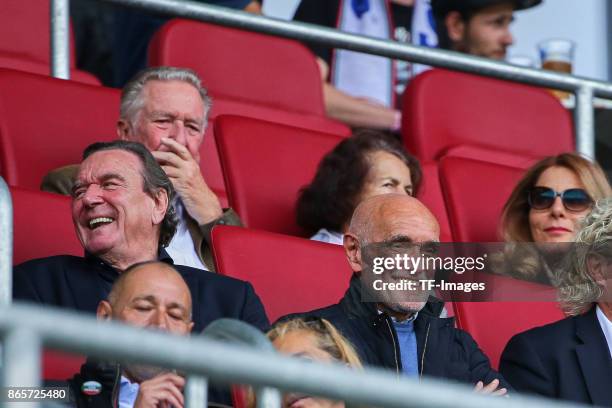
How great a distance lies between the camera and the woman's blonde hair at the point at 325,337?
2.79 metres

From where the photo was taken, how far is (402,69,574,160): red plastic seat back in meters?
5.13

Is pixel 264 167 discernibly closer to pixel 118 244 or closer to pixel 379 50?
pixel 379 50

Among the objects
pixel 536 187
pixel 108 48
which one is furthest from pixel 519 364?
pixel 108 48

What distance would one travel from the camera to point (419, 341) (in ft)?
11.3

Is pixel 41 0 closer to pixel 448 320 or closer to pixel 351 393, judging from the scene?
pixel 448 320

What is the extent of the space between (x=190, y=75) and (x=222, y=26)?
450mm

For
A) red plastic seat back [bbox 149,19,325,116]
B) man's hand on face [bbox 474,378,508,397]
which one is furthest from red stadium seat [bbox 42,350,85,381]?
red plastic seat back [bbox 149,19,325,116]

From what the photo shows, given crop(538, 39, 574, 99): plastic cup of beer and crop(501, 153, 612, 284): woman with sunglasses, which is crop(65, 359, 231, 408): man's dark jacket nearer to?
crop(501, 153, 612, 284): woman with sunglasses

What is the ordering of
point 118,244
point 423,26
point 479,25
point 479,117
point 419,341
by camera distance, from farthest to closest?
point 423,26 → point 479,25 → point 479,117 → point 118,244 → point 419,341

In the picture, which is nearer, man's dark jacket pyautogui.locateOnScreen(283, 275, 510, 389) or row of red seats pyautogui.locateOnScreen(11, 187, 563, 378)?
man's dark jacket pyautogui.locateOnScreen(283, 275, 510, 389)

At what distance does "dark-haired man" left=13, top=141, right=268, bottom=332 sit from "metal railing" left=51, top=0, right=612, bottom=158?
0.83 m

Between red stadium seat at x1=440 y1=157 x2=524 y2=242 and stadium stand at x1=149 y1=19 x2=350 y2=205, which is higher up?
stadium stand at x1=149 y1=19 x2=350 y2=205

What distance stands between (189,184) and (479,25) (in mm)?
1980

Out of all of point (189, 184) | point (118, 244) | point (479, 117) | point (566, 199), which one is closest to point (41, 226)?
point (118, 244)
